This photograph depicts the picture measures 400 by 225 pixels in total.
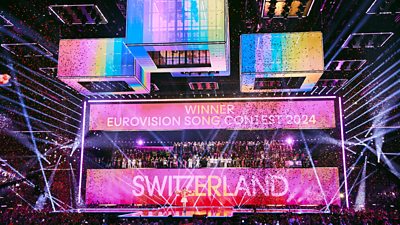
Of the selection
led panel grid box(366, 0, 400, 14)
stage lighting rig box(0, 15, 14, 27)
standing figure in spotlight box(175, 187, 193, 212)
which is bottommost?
standing figure in spotlight box(175, 187, 193, 212)

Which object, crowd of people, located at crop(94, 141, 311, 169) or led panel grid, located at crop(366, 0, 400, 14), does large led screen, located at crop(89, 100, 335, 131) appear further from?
led panel grid, located at crop(366, 0, 400, 14)

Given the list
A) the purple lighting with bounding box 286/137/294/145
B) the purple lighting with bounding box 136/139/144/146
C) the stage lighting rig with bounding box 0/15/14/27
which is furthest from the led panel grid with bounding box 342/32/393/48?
the stage lighting rig with bounding box 0/15/14/27

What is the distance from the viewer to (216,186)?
36.4 feet

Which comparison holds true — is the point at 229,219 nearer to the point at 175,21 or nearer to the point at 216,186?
the point at 216,186

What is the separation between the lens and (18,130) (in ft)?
35.3

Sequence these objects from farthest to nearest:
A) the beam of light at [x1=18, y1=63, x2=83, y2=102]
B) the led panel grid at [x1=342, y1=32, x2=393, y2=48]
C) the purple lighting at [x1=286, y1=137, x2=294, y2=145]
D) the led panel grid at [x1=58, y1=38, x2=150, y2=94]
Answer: the purple lighting at [x1=286, y1=137, x2=294, y2=145], the beam of light at [x1=18, y1=63, x2=83, y2=102], the led panel grid at [x1=58, y1=38, x2=150, y2=94], the led panel grid at [x1=342, y1=32, x2=393, y2=48]

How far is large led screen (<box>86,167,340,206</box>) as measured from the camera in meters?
10.9

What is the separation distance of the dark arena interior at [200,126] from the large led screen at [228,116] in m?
0.03

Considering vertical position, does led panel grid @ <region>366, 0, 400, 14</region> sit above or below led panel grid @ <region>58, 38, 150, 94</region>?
above

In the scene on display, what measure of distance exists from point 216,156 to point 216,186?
3.37 ft

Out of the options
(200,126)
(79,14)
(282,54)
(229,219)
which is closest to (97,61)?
(79,14)

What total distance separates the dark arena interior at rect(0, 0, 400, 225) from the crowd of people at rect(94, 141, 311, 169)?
0.03 metres

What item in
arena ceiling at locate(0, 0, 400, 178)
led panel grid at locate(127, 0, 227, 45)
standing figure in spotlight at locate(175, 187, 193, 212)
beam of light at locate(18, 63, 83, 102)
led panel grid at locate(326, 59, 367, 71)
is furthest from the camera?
standing figure in spotlight at locate(175, 187, 193, 212)

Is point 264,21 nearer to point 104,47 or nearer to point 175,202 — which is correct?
point 104,47
